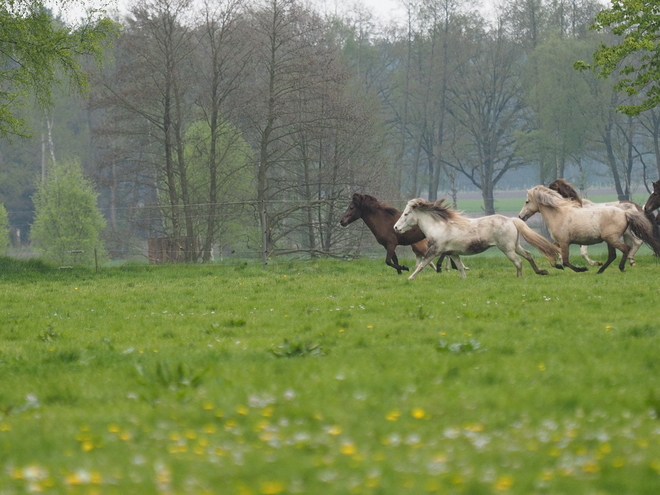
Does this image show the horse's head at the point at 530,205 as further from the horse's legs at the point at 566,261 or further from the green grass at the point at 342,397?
the green grass at the point at 342,397

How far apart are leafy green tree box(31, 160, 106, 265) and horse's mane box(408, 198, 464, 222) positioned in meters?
19.7

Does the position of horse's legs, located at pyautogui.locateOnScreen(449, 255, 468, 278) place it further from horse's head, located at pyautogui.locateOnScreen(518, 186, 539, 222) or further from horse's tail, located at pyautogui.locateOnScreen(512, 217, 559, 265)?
horse's head, located at pyautogui.locateOnScreen(518, 186, 539, 222)

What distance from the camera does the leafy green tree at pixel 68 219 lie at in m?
41.2

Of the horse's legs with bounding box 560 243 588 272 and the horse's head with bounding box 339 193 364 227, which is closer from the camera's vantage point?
the horse's legs with bounding box 560 243 588 272

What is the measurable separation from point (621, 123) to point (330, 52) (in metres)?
37.8

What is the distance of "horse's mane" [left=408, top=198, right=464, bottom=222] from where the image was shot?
18.9 meters

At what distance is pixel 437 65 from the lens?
69.3 metres

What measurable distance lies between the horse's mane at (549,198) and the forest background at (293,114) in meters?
8.16

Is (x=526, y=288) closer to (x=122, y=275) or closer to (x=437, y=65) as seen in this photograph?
(x=122, y=275)

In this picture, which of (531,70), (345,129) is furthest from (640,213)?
(531,70)

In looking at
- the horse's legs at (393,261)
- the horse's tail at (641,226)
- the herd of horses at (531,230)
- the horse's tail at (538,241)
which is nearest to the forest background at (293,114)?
the horse's legs at (393,261)

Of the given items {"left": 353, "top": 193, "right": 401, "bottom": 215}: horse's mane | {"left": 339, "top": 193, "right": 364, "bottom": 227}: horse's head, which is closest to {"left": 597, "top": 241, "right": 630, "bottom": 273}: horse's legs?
{"left": 353, "top": 193, "right": 401, "bottom": 215}: horse's mane

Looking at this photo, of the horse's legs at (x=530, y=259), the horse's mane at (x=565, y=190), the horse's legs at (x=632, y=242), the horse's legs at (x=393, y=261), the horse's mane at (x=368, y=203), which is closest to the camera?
the horse's legs at (x=530, y=259)

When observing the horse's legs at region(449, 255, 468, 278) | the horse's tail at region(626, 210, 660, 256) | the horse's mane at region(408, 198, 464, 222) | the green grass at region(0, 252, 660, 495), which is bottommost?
the green grass at region(0, 252, 660, 495)
